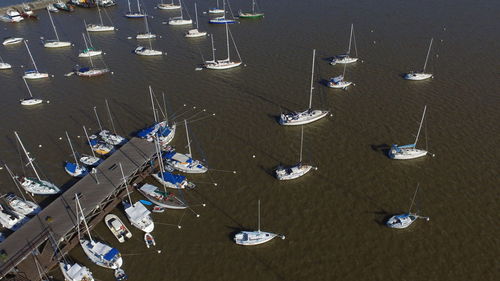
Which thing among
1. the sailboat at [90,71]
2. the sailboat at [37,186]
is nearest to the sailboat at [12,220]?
Answer: the sailboat at [37,186]

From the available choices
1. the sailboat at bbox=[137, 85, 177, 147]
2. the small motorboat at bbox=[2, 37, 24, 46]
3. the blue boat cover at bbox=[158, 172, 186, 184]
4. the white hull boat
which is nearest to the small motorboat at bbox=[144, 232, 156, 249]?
the white hull boat

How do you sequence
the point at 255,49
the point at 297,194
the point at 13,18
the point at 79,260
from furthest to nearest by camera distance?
the point at 13,18 → the point at 255,49 → the point at 297,194 → the point at 79,260

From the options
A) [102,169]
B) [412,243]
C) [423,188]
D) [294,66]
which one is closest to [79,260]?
[102,169]

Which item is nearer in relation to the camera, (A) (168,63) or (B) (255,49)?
(A) (168,63)

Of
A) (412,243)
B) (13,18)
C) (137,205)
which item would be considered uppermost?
(13,18)

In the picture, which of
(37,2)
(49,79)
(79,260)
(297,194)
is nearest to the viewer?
(79,260)

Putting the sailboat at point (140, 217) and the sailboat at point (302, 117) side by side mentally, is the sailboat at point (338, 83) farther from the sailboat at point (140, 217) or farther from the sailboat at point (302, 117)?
the sailboat at point (140, 217)

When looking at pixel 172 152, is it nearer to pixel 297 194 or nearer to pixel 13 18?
pixel 297 194

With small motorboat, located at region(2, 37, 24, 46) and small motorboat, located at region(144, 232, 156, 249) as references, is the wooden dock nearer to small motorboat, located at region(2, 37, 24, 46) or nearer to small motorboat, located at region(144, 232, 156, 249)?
small motorboat, located at region(144, 232, 156, 249)
